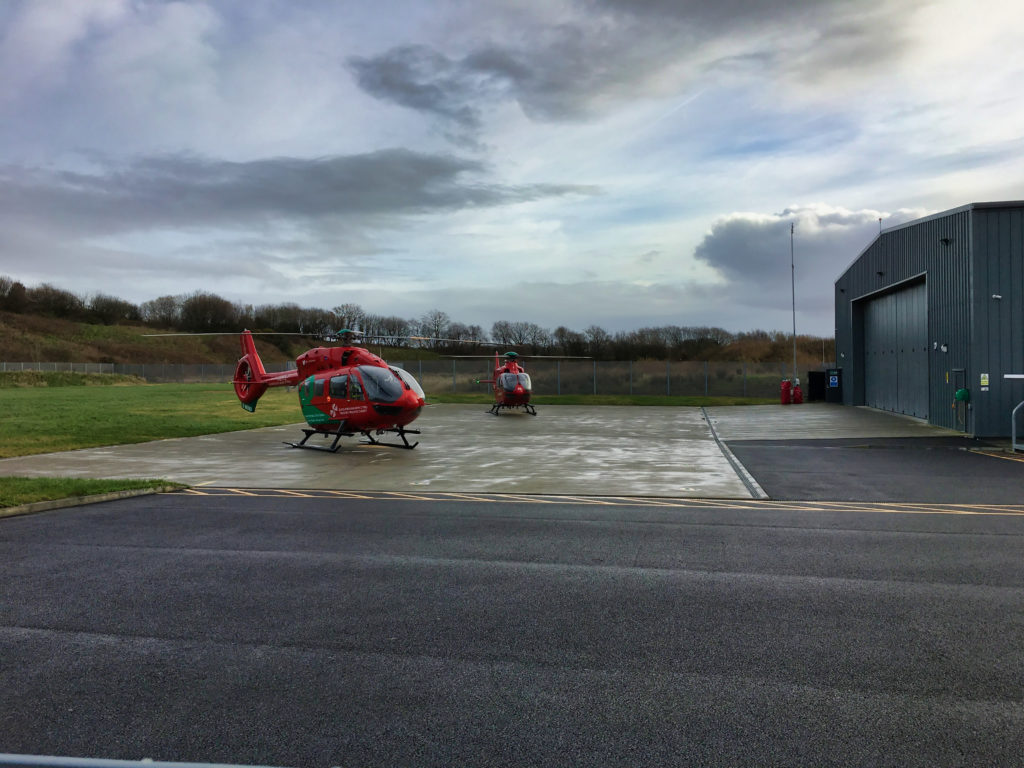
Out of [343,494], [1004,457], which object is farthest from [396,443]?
[1004,457]

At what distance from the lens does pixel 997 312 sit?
1969cm

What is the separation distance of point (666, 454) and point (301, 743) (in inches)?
567

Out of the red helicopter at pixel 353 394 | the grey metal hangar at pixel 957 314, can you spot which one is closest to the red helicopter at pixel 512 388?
the red helicopter at pixel 353 394

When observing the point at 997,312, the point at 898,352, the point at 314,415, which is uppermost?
the point at 997,312

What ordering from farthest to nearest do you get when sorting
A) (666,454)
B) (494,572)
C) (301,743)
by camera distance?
(666,454) < (494,572) < (301,743)

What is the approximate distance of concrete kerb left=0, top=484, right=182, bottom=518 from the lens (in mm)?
10248

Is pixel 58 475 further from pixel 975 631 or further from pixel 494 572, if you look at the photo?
pixel 975 631

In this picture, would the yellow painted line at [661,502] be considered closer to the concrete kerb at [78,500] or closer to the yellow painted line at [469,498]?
the yellow painted line at [469,498]

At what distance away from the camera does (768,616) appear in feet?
18.5

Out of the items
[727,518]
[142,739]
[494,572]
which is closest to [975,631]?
[494,572]

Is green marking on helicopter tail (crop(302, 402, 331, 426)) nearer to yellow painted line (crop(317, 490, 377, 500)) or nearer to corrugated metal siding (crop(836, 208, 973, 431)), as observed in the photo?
yellow painted line (crop(317, 490, 377, 500))

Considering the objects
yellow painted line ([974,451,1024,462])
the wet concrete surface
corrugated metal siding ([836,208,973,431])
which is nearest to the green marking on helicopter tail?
the wet concrete surface

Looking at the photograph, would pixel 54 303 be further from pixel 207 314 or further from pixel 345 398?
pixel 345 398

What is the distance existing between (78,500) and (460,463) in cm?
733
